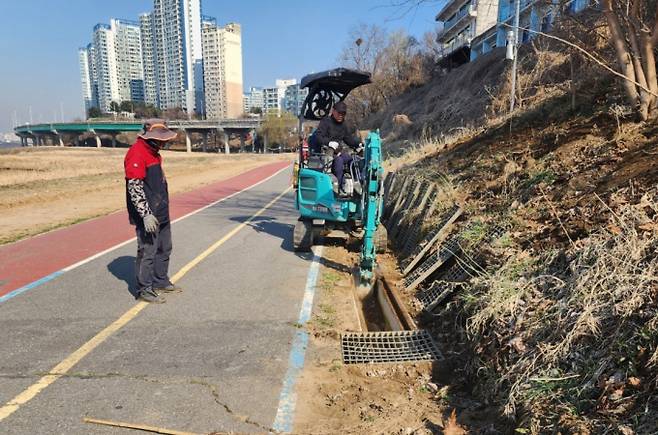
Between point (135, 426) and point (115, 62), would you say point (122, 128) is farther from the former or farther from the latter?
point (135, 426)

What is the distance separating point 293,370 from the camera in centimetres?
405

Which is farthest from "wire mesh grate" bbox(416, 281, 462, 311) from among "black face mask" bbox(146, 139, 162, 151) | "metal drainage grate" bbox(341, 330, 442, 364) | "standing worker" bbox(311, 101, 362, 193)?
"black face mask" bbox(146, 139, 162, 151)

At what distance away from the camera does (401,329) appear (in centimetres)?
507

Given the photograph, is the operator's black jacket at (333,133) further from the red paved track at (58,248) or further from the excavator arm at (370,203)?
the red paved track at (58,248)

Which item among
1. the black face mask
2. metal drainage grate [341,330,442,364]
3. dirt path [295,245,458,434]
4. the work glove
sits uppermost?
the black face mask

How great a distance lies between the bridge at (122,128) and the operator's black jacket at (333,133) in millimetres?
84427

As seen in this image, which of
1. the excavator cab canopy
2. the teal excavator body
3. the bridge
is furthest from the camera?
the bridge

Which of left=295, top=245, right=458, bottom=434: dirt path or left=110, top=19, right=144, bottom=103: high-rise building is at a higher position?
left=110, top=19, right=144, bottom=103: high-rise building

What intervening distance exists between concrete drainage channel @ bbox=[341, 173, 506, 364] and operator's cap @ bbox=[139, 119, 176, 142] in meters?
3.16

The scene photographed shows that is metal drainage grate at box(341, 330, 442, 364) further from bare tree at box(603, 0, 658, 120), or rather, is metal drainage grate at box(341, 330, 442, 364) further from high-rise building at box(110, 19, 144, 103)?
high-rise building at box(110, 19, 144, 103)

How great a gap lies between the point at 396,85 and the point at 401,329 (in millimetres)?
50426

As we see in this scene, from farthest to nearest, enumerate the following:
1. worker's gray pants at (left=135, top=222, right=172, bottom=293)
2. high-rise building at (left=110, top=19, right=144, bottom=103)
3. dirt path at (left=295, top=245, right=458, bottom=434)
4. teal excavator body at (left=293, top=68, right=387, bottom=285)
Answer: high-rise building at (left=110, top=19, right=144, bottom=103) → teal excavator body at (left=293, top=68, right=387, bottom=285) → worker's gray pants at (left=135, top=222, right=172, bottom=293) → dirt path at (left=295, top=245, right=458, bottom=434)

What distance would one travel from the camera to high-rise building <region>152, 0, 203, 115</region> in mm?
136500

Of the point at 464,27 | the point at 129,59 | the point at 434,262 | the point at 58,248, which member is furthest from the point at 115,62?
the point at 434,262
